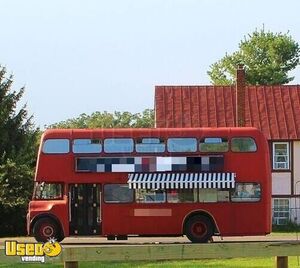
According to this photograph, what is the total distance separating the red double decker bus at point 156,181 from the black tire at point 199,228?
35mm

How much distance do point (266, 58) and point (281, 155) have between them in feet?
93.2

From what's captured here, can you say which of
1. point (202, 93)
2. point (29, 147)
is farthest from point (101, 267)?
point (202, 93)

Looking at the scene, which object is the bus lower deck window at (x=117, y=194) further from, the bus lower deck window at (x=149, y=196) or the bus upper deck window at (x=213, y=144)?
the bus upper deck window at (x=213, y=144)

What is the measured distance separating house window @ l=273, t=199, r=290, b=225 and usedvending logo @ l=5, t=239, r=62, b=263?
117 ft

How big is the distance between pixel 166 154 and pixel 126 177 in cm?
152

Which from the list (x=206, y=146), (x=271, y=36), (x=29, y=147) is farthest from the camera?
(x=271, y=36)

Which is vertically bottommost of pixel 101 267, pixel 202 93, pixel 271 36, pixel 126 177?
pixel 101 267

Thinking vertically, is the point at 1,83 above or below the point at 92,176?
above

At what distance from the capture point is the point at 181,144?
29578 millimetres

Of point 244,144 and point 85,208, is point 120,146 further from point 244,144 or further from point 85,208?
point 244,144

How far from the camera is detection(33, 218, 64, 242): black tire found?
1164 inches

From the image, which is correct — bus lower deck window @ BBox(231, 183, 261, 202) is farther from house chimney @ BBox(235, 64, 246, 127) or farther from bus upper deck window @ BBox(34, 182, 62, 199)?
house chimney @ BBox(235, 64, 246, 127)

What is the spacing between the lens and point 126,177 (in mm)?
29688

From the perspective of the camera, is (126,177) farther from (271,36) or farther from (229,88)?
(271,36)
